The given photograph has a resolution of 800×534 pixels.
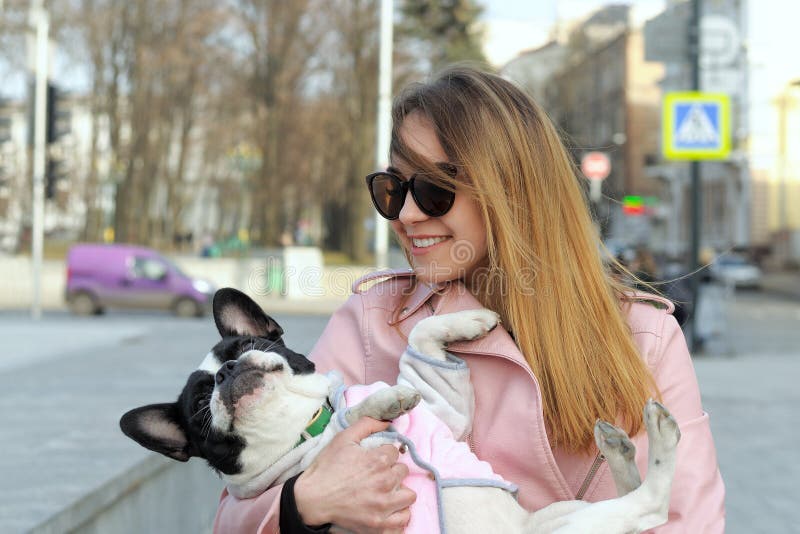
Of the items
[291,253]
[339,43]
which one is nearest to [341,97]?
[339,43]

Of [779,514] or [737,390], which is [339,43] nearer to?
[737,390]

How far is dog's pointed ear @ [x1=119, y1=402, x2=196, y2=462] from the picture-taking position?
2639mm

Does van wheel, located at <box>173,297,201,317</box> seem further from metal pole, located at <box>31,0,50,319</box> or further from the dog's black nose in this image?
the dog's black nose

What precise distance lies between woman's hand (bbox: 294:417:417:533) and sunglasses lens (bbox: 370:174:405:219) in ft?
2.39

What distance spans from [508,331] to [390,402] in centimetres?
45

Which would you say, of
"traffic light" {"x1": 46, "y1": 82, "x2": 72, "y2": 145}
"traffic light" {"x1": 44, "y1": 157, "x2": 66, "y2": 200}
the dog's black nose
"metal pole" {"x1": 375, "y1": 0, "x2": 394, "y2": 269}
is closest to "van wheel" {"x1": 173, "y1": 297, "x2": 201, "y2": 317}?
"traffic light" {"x1": 44, "y1": 157, "x2": 66, "y2": 200}

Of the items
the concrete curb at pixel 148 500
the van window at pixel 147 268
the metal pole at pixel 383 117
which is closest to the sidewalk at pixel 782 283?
the metal pole at pixel 383 117

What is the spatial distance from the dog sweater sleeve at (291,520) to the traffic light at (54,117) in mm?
19640

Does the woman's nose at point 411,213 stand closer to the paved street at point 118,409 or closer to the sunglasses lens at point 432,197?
the sunglasses lens at point 432,197

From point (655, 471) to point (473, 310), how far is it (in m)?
0.63

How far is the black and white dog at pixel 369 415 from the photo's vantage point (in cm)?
238

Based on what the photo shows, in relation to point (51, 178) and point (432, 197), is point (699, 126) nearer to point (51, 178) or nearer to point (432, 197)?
point (432, 197)

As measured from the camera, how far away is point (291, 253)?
86.4 ft

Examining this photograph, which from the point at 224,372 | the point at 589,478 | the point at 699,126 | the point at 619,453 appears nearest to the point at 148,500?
the point at 224,372
